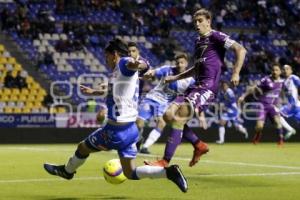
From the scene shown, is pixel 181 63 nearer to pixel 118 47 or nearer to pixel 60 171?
pixel 60 171

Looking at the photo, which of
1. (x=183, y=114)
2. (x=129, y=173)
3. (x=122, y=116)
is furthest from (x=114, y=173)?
(x=183, y=114)

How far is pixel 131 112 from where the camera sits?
821cm

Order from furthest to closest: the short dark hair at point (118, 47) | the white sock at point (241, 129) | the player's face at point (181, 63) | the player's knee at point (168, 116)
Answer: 1. the white sock at point (241, 129)
2. the player's face at point (181, 63)
3. the player's knee at point (168, 116)
4. the short dark hair at point (118, 47)

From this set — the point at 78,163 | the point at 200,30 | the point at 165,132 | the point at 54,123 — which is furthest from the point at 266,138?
the point at 78,163

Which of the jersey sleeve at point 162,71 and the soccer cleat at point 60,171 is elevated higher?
the jersey sleeve at point 162,71

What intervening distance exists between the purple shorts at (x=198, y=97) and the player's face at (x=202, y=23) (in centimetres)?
88

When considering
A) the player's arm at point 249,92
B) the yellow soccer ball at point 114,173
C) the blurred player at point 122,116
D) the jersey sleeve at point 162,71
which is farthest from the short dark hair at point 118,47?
the player's arm at point 249,92

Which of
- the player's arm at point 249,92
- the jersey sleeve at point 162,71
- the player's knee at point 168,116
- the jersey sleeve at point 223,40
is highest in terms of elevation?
the jersey sleeve at point 223,40

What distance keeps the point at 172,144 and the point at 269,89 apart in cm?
1163

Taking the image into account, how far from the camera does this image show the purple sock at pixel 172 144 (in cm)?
1040

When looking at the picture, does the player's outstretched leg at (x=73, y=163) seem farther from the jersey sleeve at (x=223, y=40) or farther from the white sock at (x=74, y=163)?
the jersey sleeve at (x=223, y=40)

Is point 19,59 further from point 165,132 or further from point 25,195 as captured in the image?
point 25,195

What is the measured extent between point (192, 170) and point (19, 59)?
668 inches

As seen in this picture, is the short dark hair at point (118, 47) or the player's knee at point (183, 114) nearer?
the short dark hair at point (118, 47)
